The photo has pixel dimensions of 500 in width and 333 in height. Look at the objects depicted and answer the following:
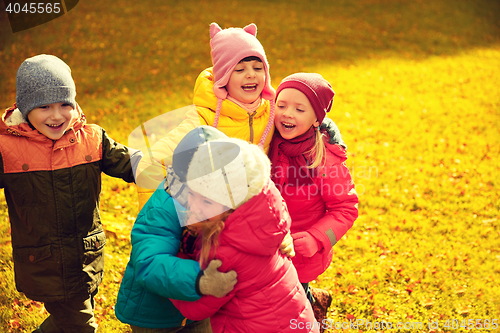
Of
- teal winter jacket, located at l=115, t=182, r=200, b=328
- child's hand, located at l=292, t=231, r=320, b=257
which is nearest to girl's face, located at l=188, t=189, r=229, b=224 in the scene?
teal winter jacket, located at l=115, t=182, r=200, b=328

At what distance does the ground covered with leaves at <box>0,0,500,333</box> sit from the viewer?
4.42 meters

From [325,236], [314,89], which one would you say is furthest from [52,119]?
[325,236]

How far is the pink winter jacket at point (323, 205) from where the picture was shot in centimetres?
297

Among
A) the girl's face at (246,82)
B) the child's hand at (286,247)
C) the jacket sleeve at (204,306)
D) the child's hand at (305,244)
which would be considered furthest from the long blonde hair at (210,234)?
the girl's face at (246,82)

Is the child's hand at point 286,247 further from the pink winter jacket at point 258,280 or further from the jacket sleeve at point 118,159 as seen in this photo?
the jacket sleeve at point 118,159

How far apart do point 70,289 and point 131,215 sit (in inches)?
110

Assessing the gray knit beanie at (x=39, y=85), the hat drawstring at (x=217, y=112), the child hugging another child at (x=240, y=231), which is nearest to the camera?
the child hugging another child at (x=240, y=231)

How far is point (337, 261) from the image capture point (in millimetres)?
4969

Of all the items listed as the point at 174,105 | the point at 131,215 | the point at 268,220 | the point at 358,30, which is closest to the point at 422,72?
the point at 358,30

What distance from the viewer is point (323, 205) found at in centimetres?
319

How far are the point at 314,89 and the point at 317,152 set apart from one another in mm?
466

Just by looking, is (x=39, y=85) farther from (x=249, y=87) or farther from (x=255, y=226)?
(x=255, y=226)

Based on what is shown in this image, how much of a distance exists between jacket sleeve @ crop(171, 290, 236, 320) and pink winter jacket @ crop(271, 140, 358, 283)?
3.32 feet

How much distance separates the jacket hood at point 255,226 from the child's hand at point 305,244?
83cm
